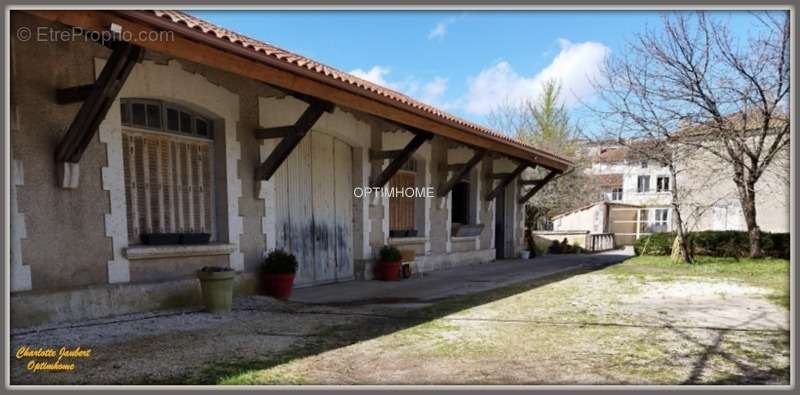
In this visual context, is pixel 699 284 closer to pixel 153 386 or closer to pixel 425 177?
pixel 425 177

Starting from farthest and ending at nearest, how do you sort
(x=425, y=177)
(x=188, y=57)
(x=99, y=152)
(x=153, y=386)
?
(x=425, y=177), (x=99, y=152), (x=188, y=57), (x=153, y=386)

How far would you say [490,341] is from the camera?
4035 mm

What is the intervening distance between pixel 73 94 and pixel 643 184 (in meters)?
33.9

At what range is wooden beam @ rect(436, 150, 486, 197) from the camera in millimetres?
10126

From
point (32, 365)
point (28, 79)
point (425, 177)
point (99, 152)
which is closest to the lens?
point (32, 365)

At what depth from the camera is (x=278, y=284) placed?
20.3 ft

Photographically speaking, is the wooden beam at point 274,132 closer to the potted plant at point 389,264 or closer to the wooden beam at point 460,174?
the potted plant at point 389,264

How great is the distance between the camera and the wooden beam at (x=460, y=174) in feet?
33.2

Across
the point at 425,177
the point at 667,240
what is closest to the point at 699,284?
the point at 425,177

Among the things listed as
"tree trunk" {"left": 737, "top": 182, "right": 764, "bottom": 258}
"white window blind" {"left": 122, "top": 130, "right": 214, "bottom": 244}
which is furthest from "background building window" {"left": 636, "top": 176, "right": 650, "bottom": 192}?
"white window blind" {"left": 122, "top": 130, "right": 214, "bottom": 244}

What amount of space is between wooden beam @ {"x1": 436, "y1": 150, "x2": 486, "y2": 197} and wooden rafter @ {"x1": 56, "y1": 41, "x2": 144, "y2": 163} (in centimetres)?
723

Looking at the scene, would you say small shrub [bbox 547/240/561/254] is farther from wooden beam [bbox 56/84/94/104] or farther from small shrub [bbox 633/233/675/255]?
wooden beam [bbox 56/84/94/104]

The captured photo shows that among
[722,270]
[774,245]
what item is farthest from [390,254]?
[774,245]

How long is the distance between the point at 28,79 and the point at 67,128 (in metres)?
0.51
